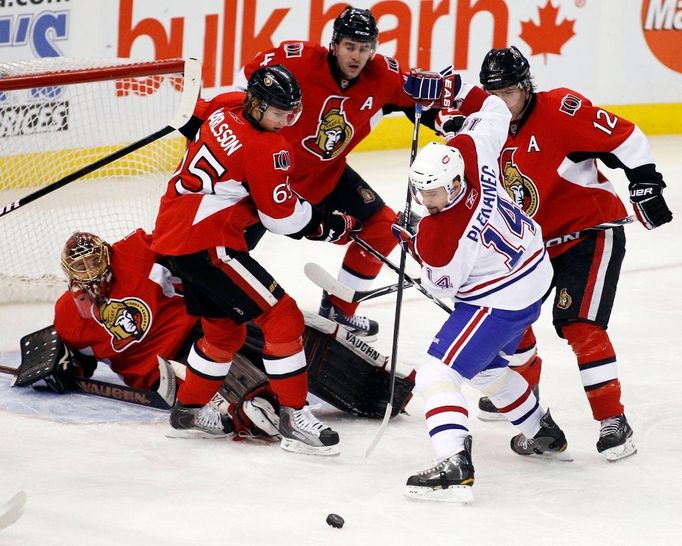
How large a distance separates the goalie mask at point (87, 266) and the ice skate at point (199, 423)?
0.49 m

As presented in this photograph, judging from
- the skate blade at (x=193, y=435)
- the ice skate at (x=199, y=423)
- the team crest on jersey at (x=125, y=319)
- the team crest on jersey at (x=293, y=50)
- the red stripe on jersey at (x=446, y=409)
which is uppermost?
the team crest on jersey at (x=293, y=50)

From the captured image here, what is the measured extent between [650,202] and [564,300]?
368 millimetres

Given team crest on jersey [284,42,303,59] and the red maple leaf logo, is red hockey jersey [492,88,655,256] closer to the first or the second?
team crest on jersey [284,42,303,59]

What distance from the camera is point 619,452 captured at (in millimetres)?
3596

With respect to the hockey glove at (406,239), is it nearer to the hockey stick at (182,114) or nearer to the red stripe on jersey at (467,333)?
the red stripe on jersey at (467,333)

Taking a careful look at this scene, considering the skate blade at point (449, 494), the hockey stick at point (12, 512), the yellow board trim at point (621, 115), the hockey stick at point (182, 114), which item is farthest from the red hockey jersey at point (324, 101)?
the yellow board trim at point (621, 115)

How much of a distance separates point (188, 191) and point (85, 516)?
965 millimetres

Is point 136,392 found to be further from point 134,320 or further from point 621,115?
point 621,115

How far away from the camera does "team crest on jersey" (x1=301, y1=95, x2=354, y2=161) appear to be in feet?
14.2

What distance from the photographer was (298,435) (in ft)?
12.0

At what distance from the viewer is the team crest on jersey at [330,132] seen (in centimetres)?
432

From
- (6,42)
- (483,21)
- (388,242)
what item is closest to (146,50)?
(6,42)

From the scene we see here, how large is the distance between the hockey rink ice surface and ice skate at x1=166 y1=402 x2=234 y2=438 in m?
0.03

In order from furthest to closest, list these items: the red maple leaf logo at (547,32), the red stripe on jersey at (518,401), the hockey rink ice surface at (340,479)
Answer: the red maple leaf logo at (547,32), the red stripe on jersey at (518,401), the hockey rink ice surface at (340,479)
